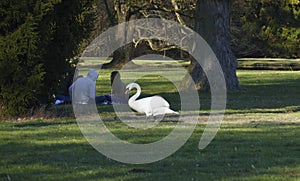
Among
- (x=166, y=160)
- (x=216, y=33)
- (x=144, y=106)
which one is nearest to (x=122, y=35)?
(x=216, y=33)

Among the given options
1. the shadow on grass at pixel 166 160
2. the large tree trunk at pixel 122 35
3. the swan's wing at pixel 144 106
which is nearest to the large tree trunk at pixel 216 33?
the swan's wing at pixel 144 106

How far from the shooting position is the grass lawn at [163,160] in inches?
390

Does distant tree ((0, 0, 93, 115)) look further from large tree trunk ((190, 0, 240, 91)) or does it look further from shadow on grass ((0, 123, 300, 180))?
large tree trunk ((190, 0, 240, 91))

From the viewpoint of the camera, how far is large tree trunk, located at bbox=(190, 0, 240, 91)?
30859mm

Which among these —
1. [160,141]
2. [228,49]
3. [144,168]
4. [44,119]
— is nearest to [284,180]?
[144,168]

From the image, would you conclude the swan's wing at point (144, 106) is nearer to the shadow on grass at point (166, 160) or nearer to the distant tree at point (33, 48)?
the distant tree at point (33, 48)

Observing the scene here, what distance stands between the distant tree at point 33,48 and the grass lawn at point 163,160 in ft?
2.68

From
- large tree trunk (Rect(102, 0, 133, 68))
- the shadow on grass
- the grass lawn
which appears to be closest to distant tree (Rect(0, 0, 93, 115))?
the grass lawn

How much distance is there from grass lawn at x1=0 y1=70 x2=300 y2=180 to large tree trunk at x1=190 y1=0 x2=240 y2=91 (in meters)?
11.9

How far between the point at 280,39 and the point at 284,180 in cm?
3373

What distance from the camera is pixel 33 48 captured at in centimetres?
1817

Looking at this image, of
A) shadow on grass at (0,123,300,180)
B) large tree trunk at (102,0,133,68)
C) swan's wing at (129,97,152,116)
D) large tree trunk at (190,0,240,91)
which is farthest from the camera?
large tree trunk at (102,0,133,68)

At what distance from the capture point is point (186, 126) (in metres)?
16.8

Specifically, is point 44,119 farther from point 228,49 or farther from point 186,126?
point 228,49
